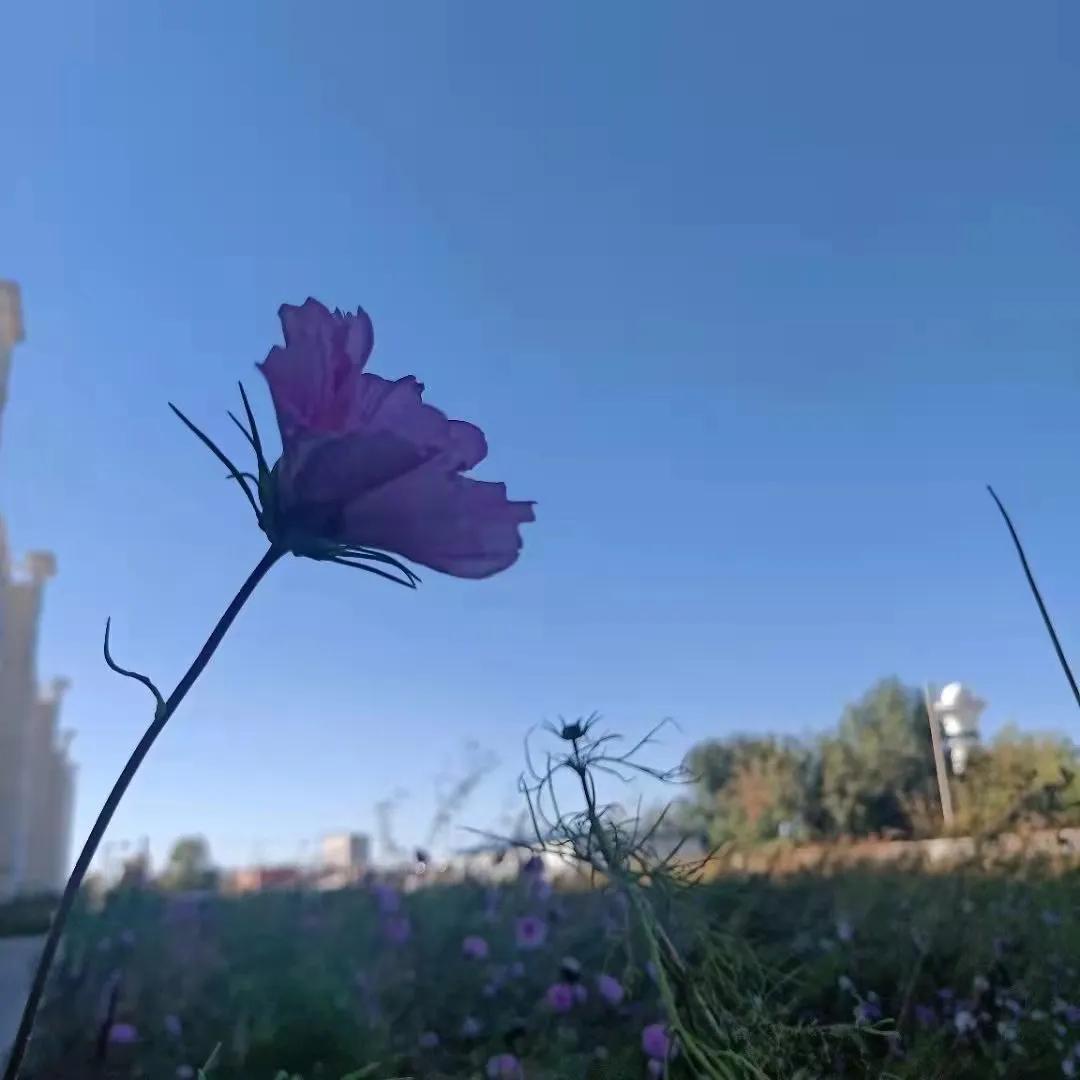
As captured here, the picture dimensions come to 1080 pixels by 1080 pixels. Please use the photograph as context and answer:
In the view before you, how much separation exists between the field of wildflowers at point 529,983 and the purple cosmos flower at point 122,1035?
10 millimetres

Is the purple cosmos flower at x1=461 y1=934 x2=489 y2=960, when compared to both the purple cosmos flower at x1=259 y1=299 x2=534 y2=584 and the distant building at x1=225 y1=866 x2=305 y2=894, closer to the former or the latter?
the distant building at x1=225 y1=866 x2=305 y2=894

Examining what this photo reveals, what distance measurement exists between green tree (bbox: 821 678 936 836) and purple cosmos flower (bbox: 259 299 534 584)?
2602 mm

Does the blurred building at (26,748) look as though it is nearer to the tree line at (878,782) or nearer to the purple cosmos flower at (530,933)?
the tree line at (878,782)

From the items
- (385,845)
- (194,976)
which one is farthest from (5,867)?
(194,976)

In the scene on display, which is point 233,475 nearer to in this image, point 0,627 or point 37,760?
point 0,627

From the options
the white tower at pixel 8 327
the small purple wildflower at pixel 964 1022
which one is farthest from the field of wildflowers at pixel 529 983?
the white tower at pixel 8 327

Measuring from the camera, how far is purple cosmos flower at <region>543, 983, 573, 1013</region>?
143 centimetres

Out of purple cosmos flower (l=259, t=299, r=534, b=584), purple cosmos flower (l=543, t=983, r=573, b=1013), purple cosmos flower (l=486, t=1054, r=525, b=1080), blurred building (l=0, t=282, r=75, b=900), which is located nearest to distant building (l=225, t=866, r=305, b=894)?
purple cosmos flower (l=543, t=983, r=573, b=1013)

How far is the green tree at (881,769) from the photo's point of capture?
9.71ft

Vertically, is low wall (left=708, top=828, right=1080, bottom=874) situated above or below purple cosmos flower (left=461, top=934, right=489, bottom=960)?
above

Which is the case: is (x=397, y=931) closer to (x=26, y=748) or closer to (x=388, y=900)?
(x=388, y=900)

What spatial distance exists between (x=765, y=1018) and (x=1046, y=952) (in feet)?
3.45

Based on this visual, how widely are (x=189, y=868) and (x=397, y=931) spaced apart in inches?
43.5

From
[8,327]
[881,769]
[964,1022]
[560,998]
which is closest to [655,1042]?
[560,998]
